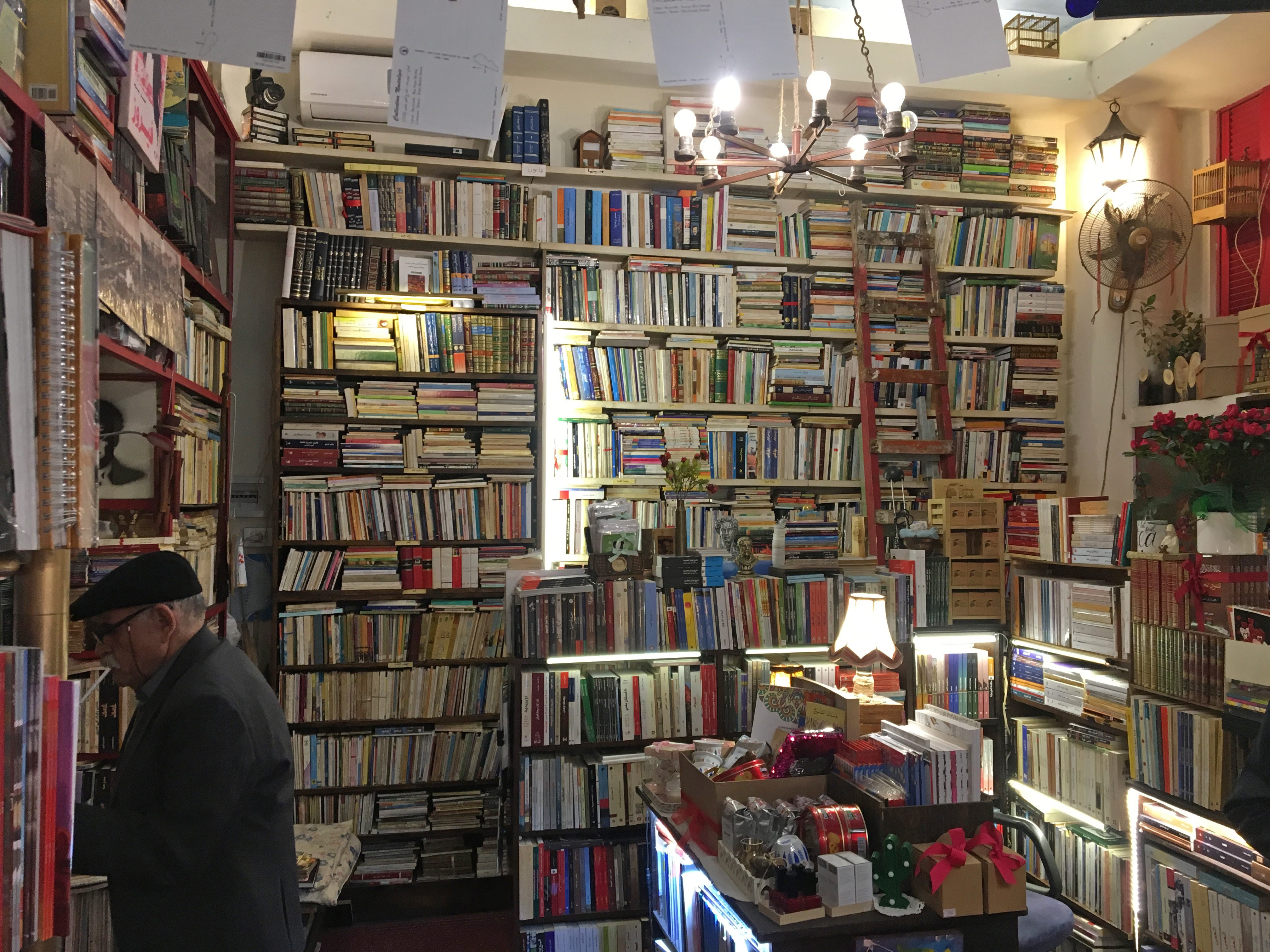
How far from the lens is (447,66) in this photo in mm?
1525

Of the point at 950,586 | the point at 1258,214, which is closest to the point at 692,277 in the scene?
the point at 950,586

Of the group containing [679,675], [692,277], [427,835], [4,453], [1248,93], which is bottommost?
[427,835]

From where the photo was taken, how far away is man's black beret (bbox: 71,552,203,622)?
1.85 meters

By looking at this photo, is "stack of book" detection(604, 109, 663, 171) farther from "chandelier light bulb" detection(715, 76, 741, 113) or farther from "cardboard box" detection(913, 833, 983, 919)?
"cardboard box" detection(913, 833, 983, 919)

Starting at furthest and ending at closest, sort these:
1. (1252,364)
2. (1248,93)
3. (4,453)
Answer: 1. (1248,93)
2. (1252,364)
3. (4,453)

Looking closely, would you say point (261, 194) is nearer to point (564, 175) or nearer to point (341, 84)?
point (341, 84)

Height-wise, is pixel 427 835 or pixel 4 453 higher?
pixel 4 453

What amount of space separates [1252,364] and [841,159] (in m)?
2.18

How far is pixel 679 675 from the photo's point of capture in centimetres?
359

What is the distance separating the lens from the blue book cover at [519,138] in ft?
15.5

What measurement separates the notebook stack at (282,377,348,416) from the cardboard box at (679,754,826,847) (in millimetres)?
2639

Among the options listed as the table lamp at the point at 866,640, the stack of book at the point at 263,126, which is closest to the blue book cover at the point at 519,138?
the stack of book at the point at 263,126

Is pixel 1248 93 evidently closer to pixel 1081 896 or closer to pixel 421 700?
pixel 1081 896

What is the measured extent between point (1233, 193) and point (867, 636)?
9.78 ft
